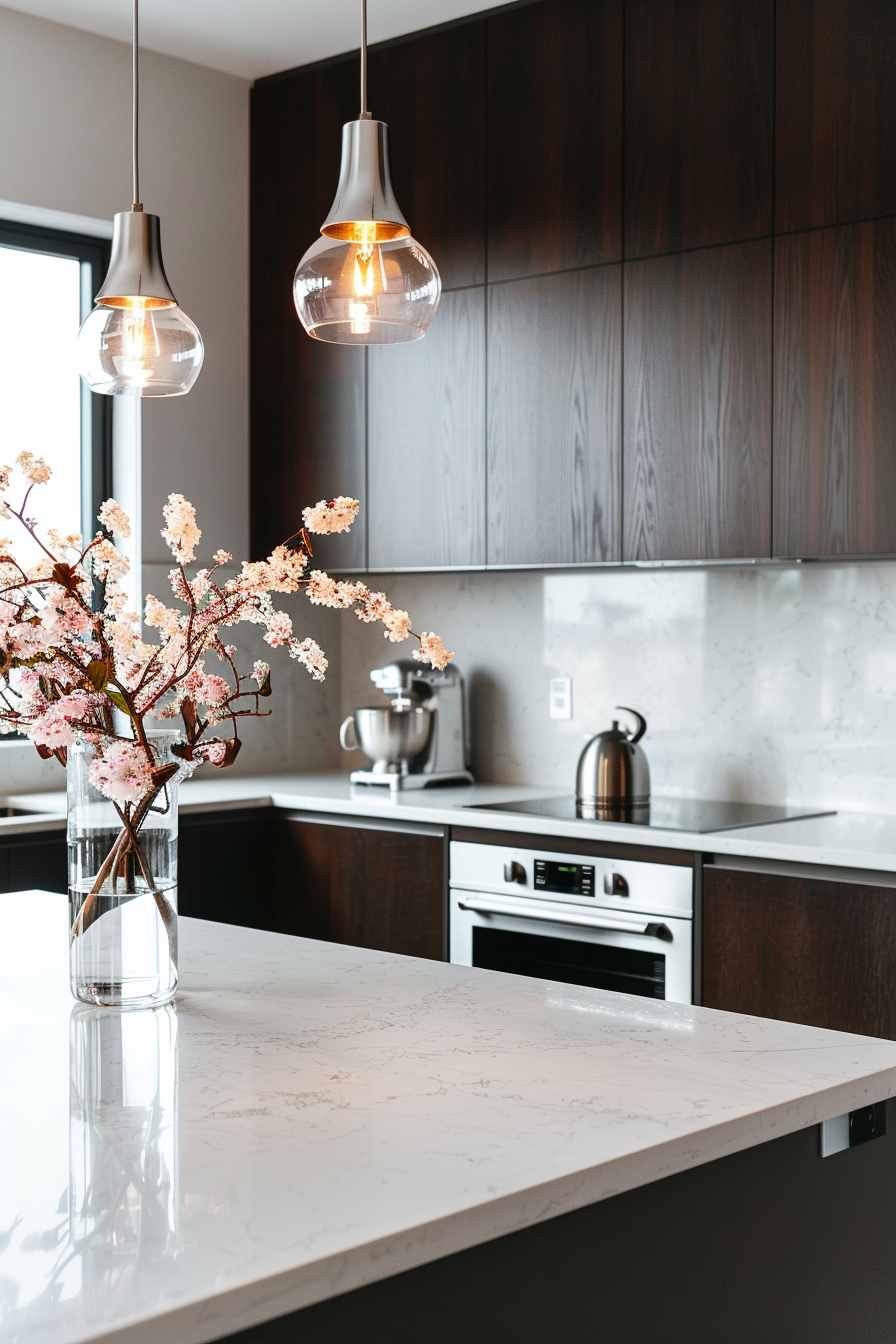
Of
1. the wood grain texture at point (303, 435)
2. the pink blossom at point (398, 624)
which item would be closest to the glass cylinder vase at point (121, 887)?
the pink blossom at point (398, 624)

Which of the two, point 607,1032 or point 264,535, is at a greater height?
point 264,535

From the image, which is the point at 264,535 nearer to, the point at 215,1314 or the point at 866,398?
the point at 866,398

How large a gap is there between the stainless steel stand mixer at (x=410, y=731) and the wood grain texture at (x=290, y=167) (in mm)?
1082

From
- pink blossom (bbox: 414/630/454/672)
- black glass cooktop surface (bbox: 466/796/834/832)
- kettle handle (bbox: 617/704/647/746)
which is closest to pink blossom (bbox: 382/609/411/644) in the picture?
pink blossom (bbox: 414/630/454/672)

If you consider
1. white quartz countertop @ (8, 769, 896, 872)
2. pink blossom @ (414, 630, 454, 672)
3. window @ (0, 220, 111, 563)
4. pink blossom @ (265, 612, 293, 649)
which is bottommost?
white quartz countertop @ (8, 769, 896, 872)

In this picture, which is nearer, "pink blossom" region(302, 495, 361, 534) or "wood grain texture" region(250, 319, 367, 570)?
"pink blossom" region(302, 495, 361, 534)

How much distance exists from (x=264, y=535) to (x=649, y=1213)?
10.6 feet

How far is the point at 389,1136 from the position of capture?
1.15 meters

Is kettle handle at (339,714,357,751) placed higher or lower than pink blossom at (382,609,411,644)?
lower

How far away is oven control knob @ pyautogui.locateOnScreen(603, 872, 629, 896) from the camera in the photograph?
3037 mm

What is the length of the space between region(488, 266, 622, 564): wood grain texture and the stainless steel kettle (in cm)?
44

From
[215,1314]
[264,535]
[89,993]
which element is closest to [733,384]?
[264,535]

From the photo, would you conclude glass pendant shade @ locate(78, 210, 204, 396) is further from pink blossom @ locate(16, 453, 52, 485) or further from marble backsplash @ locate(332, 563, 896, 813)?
marble backsplash @ locate(332, 563, 896, 813)

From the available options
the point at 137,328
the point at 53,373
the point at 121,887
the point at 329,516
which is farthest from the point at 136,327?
the point at 53,373
